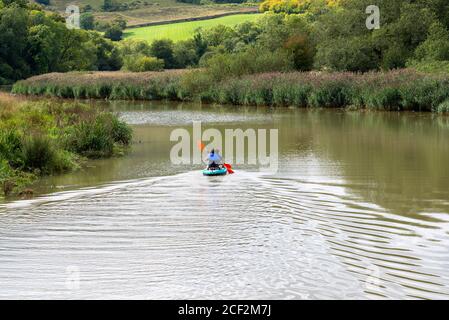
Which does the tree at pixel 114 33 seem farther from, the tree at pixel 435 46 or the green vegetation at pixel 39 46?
the tree at pixel 435 46

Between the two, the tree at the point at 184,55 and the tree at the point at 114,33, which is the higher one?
the tree at the point at 114,33

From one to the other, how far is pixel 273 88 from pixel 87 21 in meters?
64.3

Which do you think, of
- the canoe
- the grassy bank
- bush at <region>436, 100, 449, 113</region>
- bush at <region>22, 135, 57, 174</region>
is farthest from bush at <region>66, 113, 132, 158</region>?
bush at <region>436, 100, 449, 113</region>

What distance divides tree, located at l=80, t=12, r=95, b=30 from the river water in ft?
279

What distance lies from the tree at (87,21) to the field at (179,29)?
194 inches

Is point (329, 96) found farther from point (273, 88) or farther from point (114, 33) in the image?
point (114, 33)

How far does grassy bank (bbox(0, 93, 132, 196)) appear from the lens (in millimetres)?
18297

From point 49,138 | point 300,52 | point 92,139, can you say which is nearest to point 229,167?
point 49,138

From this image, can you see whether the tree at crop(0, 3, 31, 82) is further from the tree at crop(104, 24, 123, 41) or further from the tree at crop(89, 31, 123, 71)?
the tree at crop(104, 24, 123, 41)

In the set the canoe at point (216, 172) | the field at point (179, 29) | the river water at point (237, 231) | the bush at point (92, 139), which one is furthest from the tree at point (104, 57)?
the canoe at point (216, 172)

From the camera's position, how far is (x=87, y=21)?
105 m

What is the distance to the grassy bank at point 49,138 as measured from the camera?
18.3 metres
